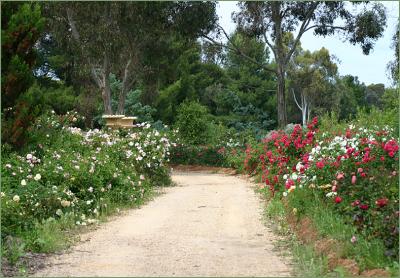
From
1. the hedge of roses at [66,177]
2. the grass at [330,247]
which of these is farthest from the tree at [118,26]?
the grass at [330,247]

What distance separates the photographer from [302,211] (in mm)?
7902

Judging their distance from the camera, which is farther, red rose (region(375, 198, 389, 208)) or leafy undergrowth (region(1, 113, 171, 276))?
leafy undergrowth (region(1, 113, 171, 276))

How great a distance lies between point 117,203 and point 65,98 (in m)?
19.4

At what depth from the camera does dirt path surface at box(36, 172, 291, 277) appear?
5445 mm

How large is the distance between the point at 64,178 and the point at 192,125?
15653 millimetres

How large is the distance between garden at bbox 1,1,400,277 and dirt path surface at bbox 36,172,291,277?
0.31 m

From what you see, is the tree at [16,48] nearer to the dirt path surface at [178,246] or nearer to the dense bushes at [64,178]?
the dense bushes at [64,178]

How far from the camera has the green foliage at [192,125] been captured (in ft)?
78.7

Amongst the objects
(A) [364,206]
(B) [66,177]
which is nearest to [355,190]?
(A) [364,206]

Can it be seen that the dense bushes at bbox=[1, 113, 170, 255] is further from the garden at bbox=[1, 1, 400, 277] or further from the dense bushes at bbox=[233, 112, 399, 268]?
the dense bushes at bbox=[233, 112, 399, 268]

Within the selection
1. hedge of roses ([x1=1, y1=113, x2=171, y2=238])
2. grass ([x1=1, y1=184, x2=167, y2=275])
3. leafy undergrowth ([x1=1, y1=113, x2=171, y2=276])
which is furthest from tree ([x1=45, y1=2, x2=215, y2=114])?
grass ([x1=1, y1=184, x2=167, y2=275])

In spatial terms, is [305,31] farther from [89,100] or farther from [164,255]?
[164,255]

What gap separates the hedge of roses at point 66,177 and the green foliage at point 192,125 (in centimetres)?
1031

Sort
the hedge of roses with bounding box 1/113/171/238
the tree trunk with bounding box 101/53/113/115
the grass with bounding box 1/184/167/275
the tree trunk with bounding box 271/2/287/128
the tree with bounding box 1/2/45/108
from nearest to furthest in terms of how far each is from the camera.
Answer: the grass with bounding box 1/184/167/275 < the hedge of roses with bounding box 1/113/171/238 < the tree with bounding box 1/2/45/108 < the tree trunk with bounding box 271/2/287/128 < the tree trunk with bounding box 101/53/113/115
